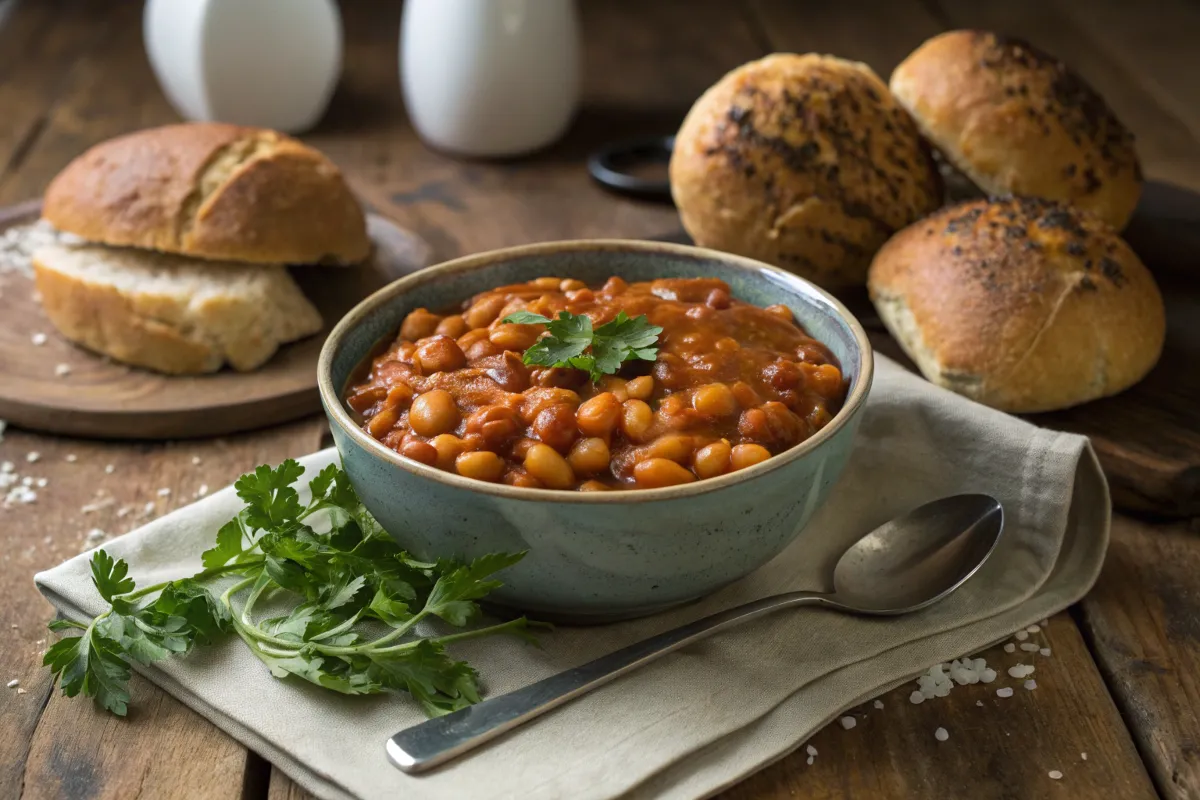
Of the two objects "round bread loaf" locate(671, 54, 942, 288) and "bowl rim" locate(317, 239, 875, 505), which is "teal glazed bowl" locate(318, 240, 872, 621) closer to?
"bowl rim" locate(317, 239, 875, 505)

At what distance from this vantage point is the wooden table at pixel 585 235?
2.15 meters

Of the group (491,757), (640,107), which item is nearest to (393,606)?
(491,757)

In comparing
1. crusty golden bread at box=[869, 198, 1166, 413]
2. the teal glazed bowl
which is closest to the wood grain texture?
the teal glazed bowl

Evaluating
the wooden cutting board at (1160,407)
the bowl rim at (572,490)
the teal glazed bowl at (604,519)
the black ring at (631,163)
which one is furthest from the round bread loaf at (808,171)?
the teal glazed bowl at (604,519)

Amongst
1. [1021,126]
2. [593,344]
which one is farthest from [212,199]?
[1021,126]

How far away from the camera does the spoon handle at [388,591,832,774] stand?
6.73ft

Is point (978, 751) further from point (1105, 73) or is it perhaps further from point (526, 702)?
point (1105, 73)

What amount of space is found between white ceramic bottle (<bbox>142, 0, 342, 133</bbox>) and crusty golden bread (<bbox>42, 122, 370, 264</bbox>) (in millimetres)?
1153

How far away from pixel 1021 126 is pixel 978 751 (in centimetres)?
199

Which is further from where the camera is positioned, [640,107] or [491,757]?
[640,107]

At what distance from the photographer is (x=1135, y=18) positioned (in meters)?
6.36

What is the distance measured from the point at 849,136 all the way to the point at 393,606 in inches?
78.7

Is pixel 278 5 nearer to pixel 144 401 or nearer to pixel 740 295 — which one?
pixel 144 401

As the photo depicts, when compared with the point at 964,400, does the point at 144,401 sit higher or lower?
lower
